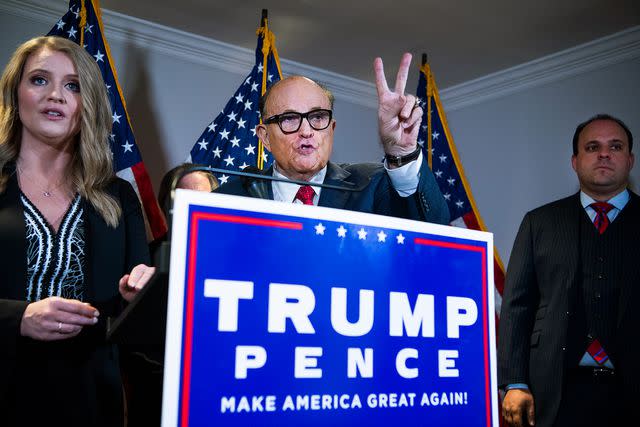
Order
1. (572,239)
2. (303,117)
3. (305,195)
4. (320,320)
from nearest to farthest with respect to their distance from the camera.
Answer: (320,320)
(305,195)
(303,117)
(572,239)

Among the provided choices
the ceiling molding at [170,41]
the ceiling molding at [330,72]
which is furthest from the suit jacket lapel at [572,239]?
the ceiling molding at [170,41]

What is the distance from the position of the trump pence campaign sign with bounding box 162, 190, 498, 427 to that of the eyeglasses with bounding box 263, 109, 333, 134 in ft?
1.99

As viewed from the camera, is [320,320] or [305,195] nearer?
[320,320]

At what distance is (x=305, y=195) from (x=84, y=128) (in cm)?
52

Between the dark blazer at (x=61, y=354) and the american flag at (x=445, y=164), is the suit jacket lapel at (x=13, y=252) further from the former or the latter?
the american flag at (x=445, y=164)

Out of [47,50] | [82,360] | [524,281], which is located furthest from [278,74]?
[82,360]

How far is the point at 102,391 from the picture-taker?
3.91 feet

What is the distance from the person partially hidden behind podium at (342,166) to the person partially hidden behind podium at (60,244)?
11.3 inches

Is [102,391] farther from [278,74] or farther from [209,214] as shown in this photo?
[278,74]

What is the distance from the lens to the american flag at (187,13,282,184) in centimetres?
345

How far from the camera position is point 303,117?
1.39 meters

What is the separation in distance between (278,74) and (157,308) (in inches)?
117

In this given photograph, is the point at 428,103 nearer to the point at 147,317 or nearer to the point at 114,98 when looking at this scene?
the point at 114,98

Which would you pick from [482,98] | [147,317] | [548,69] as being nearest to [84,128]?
[147,317]
